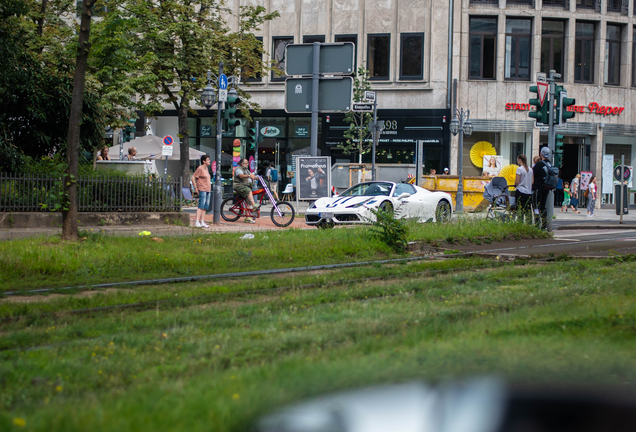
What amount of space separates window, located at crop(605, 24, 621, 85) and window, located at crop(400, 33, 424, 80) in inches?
435

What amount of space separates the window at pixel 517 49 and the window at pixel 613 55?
5018 millimetres

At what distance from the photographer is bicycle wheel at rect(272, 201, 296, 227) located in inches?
738

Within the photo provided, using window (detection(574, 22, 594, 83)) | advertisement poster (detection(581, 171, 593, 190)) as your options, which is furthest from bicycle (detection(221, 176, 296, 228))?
window (detection(574, 22, 594, 83))

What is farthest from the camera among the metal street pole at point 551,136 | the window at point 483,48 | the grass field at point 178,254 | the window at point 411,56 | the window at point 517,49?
the window at point 411,56

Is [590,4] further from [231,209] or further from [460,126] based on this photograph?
[231,209]

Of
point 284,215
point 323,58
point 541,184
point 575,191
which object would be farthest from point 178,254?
point 575,191

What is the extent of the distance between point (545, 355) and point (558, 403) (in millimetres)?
887

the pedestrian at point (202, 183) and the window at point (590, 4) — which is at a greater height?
the window at point (590, 4)

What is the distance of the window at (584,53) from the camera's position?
37844 millimetres

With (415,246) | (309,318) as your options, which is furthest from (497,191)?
(309,318)

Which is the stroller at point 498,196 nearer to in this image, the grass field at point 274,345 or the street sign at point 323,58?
the street sign at point 323,58

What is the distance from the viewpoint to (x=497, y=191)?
2166 centimetres

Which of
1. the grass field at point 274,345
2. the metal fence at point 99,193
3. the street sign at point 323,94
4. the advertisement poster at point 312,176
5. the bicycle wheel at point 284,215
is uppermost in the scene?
the street sign at point 323,94

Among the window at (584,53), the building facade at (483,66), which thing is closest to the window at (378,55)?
the building facade at (483,66)
